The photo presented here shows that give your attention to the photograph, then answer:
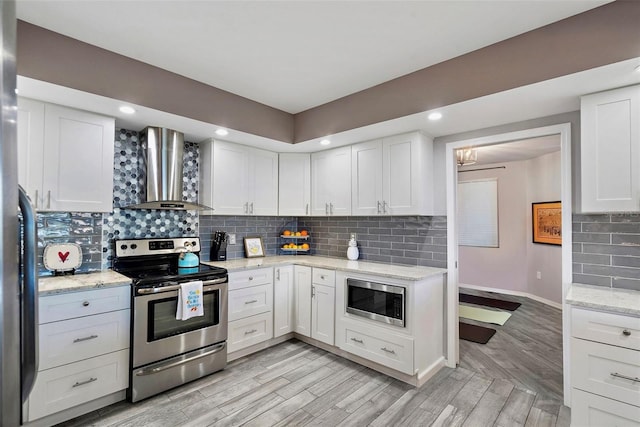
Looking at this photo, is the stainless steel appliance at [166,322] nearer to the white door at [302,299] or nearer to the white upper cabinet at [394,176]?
the white door at [302,299]

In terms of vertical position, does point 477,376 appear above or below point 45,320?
below

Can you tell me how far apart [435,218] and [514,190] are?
11.3 feet

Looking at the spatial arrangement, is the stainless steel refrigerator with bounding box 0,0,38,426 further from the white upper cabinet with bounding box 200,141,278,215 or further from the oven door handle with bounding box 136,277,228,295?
the white upper cabinet with bounding box 200,141,278,215

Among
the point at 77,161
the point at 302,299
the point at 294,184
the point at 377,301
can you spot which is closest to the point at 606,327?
the point at 377,301

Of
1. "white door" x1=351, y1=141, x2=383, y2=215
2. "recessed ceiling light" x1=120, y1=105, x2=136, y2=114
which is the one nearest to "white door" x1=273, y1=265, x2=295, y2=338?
"white door" x1=351, y1=141, x2=383, y2=215

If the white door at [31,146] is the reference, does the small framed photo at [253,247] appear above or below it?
below

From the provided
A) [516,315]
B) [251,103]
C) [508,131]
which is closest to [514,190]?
[516,315]

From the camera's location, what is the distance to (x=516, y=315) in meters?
4.41

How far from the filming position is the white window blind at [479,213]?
5.86 meters

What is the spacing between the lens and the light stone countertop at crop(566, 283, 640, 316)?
1765mm

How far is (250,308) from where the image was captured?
3.20m

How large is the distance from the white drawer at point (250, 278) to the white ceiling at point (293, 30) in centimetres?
187

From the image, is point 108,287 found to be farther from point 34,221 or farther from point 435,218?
point 435,218

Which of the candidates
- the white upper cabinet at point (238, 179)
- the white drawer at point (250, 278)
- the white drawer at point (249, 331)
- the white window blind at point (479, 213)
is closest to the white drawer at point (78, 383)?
the white drawer at point (249, 331)
